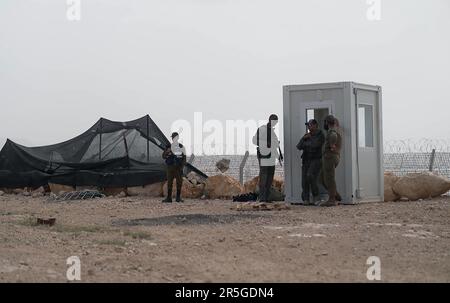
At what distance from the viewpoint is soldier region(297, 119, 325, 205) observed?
12969 millimetres

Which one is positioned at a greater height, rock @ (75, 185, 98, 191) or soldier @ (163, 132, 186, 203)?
soldier @ (163, 132, 186, 203)

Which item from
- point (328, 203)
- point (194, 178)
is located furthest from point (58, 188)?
point (328, 203)

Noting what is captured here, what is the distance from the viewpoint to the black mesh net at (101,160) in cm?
1775

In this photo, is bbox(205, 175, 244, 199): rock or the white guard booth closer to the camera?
the white guard booth

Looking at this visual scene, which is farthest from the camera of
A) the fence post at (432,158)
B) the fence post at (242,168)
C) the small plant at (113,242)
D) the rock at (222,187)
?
the fence post at (242,168)

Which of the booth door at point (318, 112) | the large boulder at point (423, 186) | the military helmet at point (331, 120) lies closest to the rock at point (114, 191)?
the booth door at point (318, 112)

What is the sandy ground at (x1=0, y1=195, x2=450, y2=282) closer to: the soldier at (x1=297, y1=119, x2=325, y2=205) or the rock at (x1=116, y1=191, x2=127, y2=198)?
the soldier at (x1=297, y1=119, x2=325, y2=205)

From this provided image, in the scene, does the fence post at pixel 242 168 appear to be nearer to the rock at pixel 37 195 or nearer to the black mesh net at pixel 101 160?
the black mesh net at pixel 101 160

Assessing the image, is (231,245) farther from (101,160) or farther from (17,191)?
(17,191)

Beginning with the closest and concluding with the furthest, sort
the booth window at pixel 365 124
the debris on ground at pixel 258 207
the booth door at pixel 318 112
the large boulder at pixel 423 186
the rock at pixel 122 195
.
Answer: the debris on ground at pixel 258 207 < the booth door at pixel 318 112 < the booth window at pixel 365 124 < the large boulder at pixel 423 186 < the rock at pixel 122 195

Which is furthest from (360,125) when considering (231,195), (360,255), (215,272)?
(215,272)

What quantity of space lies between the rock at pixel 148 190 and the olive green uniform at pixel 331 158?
5.86 metres

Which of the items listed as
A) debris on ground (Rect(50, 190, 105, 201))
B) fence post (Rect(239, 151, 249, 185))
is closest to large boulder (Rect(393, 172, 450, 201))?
fence post (Rect(239, 151, 249, 185))

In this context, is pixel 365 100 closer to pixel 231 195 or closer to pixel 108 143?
pixel 231 195
